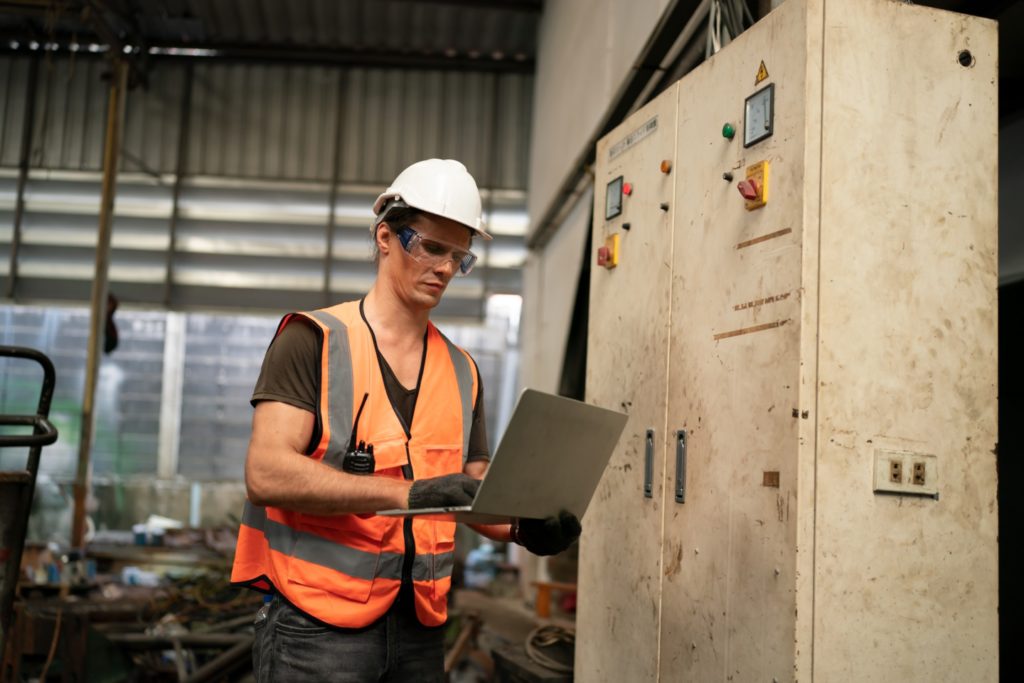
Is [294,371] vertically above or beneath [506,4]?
beneath

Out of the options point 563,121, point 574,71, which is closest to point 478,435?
point 574,71

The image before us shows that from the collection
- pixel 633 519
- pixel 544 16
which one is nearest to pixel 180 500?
pixel 544 16

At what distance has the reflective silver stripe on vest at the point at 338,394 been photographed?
1.97 m

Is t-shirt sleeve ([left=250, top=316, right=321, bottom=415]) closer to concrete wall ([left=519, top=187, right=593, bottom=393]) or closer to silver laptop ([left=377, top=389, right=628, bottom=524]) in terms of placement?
silver laptop ([left=377, top=389, right=628, bottom=524])

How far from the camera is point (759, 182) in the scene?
2256 mm

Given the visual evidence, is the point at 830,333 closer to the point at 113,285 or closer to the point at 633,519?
the point at 633,519

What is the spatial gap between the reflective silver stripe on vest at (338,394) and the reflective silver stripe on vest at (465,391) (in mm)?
323

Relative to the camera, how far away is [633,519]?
2846 mm

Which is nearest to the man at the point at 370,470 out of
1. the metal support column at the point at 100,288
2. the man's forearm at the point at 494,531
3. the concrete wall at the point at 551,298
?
the man's forearm at the point at 494,531

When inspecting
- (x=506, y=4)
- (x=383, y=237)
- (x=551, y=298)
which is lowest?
(x=383, y=237)

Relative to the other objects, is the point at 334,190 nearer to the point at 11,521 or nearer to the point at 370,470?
the point at 11,521

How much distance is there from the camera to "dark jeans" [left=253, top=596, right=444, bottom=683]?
6.21 ft

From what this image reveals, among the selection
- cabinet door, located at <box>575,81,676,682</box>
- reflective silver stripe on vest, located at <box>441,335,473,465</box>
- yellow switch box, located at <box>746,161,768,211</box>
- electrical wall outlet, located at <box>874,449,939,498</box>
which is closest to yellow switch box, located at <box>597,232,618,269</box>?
cabinet door, located at <box>575,81,676,682</box>

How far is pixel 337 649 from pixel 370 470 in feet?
1.16
